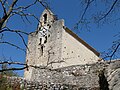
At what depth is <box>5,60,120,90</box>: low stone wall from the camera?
744 cm

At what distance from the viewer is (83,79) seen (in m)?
10.2

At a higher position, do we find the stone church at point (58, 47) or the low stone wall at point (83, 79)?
the stone church at point (58, 47)

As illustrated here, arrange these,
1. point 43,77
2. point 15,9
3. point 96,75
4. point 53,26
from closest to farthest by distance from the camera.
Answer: point 15,9 → point 96,75 → point 43,77 → point 53,26

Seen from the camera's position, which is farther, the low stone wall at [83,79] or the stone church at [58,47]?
the stone church at [58,47]

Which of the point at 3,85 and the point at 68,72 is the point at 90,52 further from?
the point at 3,85

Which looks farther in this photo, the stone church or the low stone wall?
the stone church

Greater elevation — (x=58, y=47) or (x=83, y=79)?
(x=58, y=47)

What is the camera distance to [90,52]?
23.7 meters

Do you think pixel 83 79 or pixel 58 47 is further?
pixel 58 47

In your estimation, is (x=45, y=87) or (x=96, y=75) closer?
(x=45, y=87)

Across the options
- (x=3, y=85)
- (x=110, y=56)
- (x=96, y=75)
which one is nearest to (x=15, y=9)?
(x=110, y=56)

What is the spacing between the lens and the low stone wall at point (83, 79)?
744 centimetres

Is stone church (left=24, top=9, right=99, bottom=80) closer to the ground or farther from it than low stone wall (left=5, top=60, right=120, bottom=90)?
farther from it

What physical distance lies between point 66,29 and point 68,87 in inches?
493
